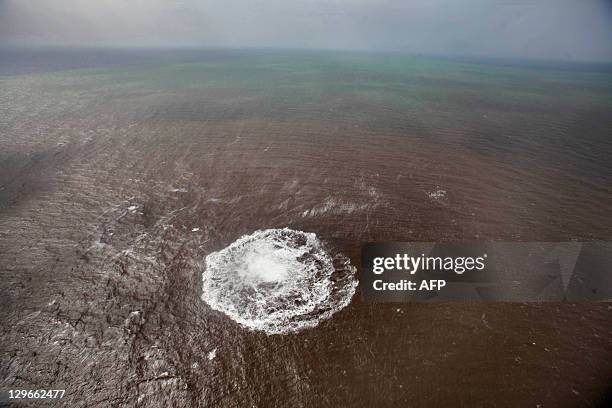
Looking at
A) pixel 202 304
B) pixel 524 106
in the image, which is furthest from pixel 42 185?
pixel 524 106

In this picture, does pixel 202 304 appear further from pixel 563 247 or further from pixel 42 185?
pixel 563 247

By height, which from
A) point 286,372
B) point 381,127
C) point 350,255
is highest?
point 381,127

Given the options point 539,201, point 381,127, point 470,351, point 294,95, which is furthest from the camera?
point 294,95

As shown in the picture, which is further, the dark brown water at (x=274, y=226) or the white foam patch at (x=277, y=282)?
the white foam patch at (x=277, y=282)

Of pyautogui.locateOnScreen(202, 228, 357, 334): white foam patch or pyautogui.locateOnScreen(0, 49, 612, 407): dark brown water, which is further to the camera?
pyautogui.locateOnScreen(202, 228, 357, 334): white foam patch

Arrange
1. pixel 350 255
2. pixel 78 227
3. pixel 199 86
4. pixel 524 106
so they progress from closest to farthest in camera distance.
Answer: pixel 350 255
pixel 78 227
pixel 524 106
pixel 199 86
